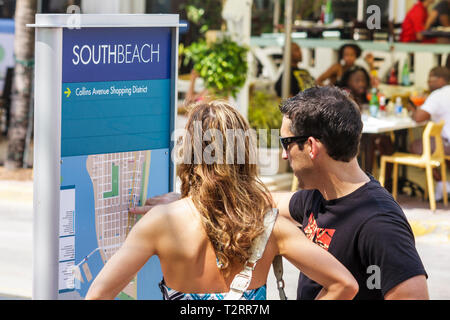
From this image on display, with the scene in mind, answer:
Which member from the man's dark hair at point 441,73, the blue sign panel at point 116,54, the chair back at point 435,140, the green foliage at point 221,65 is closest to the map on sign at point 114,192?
the blue sign panel at point 116,54

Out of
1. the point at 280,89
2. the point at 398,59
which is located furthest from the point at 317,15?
the point at 280,89

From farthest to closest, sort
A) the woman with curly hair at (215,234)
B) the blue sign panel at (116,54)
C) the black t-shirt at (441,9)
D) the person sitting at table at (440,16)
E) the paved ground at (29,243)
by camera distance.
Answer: the black t-shirt at (441,9) → the person sitting at table at (440,16) → the paved ground at (29,243) → the blue sign panel at (116,54) → the woman with curly hair at (215,234)

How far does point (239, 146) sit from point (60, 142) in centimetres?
63

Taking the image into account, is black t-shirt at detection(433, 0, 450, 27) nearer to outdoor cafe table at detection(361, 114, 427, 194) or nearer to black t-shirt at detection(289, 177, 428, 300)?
outdoor cafe table at detection(361, 114, 427, 194)

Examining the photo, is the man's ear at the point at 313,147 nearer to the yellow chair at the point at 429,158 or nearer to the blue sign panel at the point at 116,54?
the blue sign panel at the point at 116,54

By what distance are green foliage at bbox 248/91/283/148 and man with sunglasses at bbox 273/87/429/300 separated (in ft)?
21.4

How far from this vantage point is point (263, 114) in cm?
954

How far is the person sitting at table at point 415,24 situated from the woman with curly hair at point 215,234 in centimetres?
989

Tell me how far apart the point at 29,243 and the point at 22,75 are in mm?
3189

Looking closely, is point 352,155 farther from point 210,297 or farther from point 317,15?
point 317,15

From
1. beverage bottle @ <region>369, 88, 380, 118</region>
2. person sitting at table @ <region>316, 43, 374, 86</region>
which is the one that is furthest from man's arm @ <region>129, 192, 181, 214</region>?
person sitting at table @ <region>316, 43, 374, 86</region>

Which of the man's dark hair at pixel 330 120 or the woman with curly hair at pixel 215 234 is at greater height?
the man's dark hair at pixel 330 120

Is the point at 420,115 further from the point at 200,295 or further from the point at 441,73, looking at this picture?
the point at 200,295

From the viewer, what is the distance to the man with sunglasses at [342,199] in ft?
7.50
